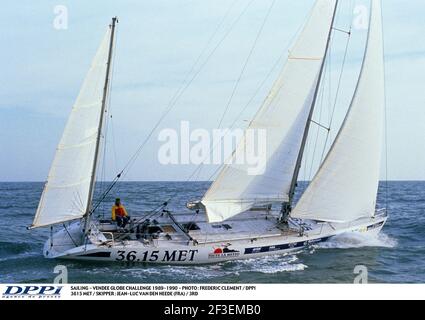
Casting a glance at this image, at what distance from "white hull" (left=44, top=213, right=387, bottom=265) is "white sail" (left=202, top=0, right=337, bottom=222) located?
2.97ft

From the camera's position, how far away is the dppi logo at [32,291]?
668cm

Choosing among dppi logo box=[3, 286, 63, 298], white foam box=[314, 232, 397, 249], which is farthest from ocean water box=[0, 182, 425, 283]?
dppi logo box=[3, 286, 63, 298]

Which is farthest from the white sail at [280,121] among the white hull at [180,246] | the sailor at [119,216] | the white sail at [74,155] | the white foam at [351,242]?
the white sail at [74,155]

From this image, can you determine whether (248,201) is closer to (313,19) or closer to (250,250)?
(250,250)

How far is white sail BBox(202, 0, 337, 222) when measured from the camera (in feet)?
47.5

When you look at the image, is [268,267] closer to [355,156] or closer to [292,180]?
[292,180]

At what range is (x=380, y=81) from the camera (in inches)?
584

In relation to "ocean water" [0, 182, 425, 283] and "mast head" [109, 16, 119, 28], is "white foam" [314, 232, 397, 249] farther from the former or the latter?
"mast head" [109, 16, 119, 28]

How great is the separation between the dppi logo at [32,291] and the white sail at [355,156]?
9.26 m

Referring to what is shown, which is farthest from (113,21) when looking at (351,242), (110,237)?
(351,242)

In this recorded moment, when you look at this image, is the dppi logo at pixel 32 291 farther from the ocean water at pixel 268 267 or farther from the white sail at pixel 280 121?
the white sail at pixel 280 121

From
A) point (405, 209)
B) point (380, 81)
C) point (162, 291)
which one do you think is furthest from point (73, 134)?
point (405, 209)
